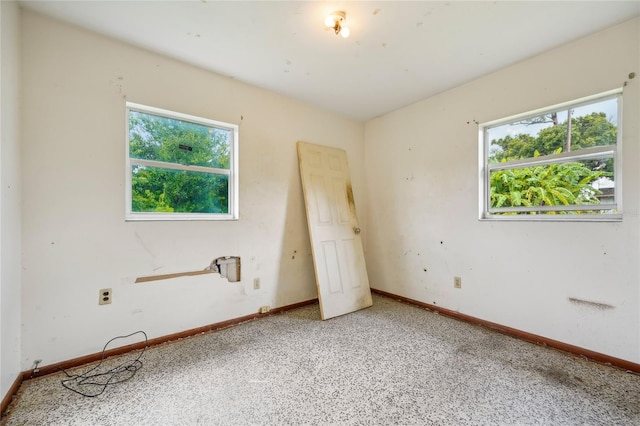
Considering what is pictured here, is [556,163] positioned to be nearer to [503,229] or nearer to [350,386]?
[503,229]

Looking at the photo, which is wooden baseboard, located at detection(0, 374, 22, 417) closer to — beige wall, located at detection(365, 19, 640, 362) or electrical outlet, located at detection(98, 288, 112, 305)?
electrical outlet, located at detection(98, 288, 112, 305)

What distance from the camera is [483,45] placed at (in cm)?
205

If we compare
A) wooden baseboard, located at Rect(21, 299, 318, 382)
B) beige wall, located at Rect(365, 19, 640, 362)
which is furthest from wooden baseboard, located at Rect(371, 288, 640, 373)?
wooden baseboard, located at Rect(21, 299, 318, 382)

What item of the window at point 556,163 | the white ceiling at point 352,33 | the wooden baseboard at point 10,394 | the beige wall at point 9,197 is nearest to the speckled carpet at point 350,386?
the wooden baseboard at point 10,394

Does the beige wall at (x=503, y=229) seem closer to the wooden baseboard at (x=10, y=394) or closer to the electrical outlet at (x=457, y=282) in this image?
the electrical outlet at (x=457, y=282)

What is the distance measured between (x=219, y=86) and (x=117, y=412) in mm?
2560

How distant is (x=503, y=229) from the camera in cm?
239

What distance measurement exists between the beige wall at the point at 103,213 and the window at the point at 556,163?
237 cm

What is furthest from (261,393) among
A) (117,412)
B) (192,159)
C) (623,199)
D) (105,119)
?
(623,199)

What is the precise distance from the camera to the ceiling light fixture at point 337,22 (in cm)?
172

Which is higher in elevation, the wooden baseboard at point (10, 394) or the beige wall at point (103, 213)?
the beige wall at point (103, 213)

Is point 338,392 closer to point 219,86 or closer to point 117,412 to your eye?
point 117,412

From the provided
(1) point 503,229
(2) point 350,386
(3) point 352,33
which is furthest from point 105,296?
(1) point 503,229

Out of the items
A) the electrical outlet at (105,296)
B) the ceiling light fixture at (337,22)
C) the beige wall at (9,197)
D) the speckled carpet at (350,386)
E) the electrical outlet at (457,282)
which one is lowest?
the speckled carpet at (350,386)
